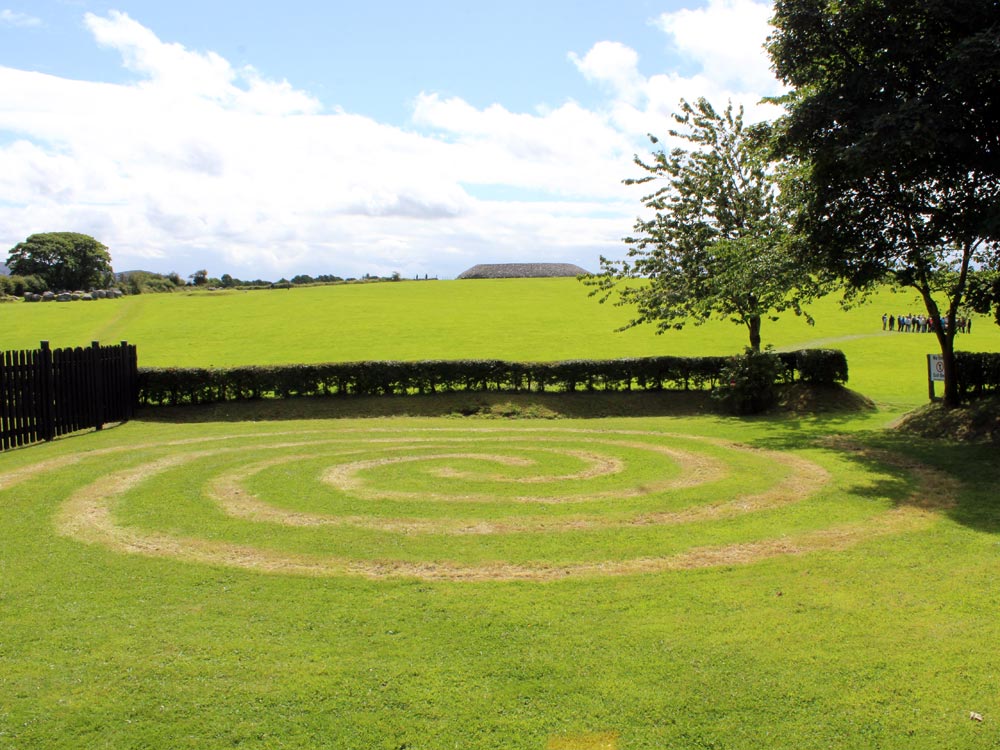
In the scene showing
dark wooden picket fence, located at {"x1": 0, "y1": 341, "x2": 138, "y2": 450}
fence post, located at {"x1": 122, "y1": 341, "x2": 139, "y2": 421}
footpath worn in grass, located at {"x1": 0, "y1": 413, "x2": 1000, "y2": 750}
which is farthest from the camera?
fence post, located at {"x1": 122, "y1": 341, "x2": 139, "y2": 421}

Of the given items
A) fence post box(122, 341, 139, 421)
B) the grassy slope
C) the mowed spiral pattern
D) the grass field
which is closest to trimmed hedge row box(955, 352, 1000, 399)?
the grassy slope

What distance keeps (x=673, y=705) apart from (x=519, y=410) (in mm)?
19571

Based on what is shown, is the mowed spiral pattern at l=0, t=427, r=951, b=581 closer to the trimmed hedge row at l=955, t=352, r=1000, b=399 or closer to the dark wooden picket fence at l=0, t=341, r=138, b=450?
the dark wooden picket fence at l=0, t=341, r=138, b=450

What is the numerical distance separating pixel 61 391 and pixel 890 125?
65.7ft

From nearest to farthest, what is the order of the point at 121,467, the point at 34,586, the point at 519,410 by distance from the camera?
the point at 34,586
the point at 121,467
the point at 519,410

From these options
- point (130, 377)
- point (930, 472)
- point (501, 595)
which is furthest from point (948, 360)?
point (130, 377)

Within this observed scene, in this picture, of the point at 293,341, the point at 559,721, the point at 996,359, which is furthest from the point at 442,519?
the point at 293,341

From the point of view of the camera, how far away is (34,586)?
8000 millimetres

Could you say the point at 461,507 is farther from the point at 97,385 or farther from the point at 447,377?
the point at 447,377

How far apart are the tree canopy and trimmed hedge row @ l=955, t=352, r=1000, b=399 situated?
386 feet

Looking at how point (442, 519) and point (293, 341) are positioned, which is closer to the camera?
point (442, 519)

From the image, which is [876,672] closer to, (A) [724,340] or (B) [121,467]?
(B) [121,467]

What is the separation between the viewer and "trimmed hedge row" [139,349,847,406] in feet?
82.2

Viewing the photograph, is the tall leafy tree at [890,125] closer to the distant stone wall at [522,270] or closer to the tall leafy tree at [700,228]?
the tall leafy tree at [700,228]
